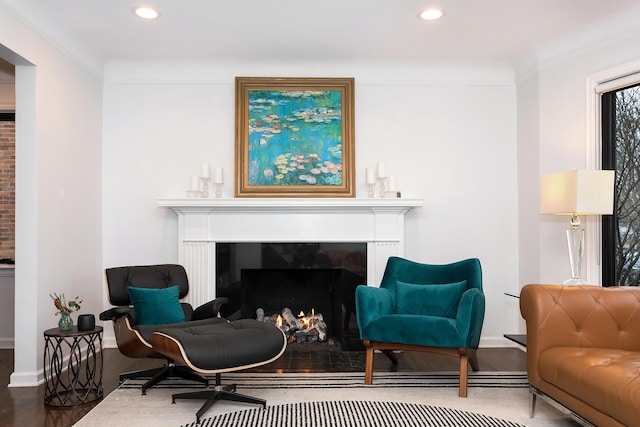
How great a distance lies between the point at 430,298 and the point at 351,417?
1260 mm

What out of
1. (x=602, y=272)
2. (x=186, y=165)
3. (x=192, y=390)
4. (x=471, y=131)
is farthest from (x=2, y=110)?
(x=602, y=272)

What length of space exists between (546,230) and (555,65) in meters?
1.36

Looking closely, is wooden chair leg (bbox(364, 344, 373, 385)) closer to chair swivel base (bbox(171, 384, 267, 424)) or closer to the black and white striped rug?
the black and white striped rug

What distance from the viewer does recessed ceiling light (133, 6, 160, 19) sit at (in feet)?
12.6

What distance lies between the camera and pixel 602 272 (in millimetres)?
4195

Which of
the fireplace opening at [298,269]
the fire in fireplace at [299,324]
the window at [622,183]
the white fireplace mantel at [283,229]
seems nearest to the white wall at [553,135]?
the window at [622,183]

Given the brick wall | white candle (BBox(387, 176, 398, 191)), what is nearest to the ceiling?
white candle (BBox(387, 176, 398, 191))

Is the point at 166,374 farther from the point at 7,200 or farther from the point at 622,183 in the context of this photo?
the point at 622,183

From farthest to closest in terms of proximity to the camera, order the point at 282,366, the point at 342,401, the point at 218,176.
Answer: the point at 218,176 → the point at 282,366 → the point at 342,401

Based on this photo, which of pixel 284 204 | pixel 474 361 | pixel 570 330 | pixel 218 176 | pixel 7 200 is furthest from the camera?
pixel 7 200

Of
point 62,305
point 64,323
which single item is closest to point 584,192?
point 64,323

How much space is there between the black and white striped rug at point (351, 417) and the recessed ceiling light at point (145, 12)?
272 centimetres

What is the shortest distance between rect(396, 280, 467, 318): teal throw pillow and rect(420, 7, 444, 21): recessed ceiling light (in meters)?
1.90

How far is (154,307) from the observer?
12.6 feet
